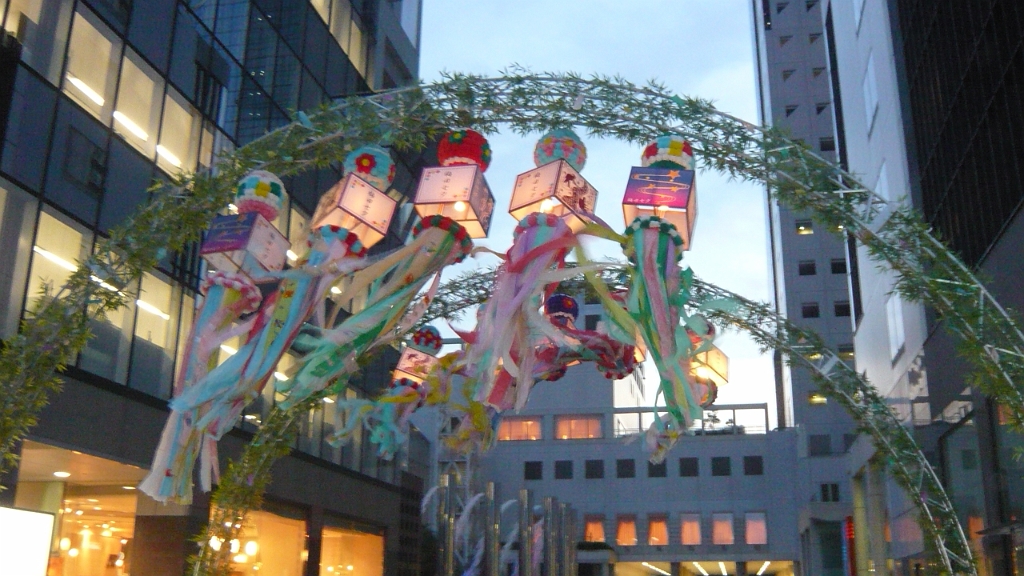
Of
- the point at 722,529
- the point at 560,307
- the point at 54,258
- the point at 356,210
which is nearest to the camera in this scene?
the point at 356,210

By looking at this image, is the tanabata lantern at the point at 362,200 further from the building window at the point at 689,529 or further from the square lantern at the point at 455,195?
the building window at the point at 689,529

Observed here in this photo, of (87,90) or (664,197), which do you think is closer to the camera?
(664,197)

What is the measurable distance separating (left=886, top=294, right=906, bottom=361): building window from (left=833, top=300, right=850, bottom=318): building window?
2839cm

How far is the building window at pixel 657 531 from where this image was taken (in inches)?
1610

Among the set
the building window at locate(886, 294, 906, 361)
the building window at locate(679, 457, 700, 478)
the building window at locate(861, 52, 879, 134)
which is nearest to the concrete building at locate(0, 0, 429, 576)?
the building window at locate(886, 294, 906, 361)

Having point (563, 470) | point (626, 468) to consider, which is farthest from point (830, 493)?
point (563, 470)

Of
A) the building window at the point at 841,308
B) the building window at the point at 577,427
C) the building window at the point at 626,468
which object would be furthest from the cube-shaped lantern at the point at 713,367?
the building window at the point at 841,308

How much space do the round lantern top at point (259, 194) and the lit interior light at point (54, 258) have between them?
4.56 meters

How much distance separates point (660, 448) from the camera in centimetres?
1095

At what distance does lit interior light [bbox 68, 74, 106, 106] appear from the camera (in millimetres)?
12328

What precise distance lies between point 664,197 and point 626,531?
1386 inches

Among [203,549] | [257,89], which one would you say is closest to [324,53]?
[257,89]

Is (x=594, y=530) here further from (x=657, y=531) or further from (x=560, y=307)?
(x=560, y=307)

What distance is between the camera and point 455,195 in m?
8.33
